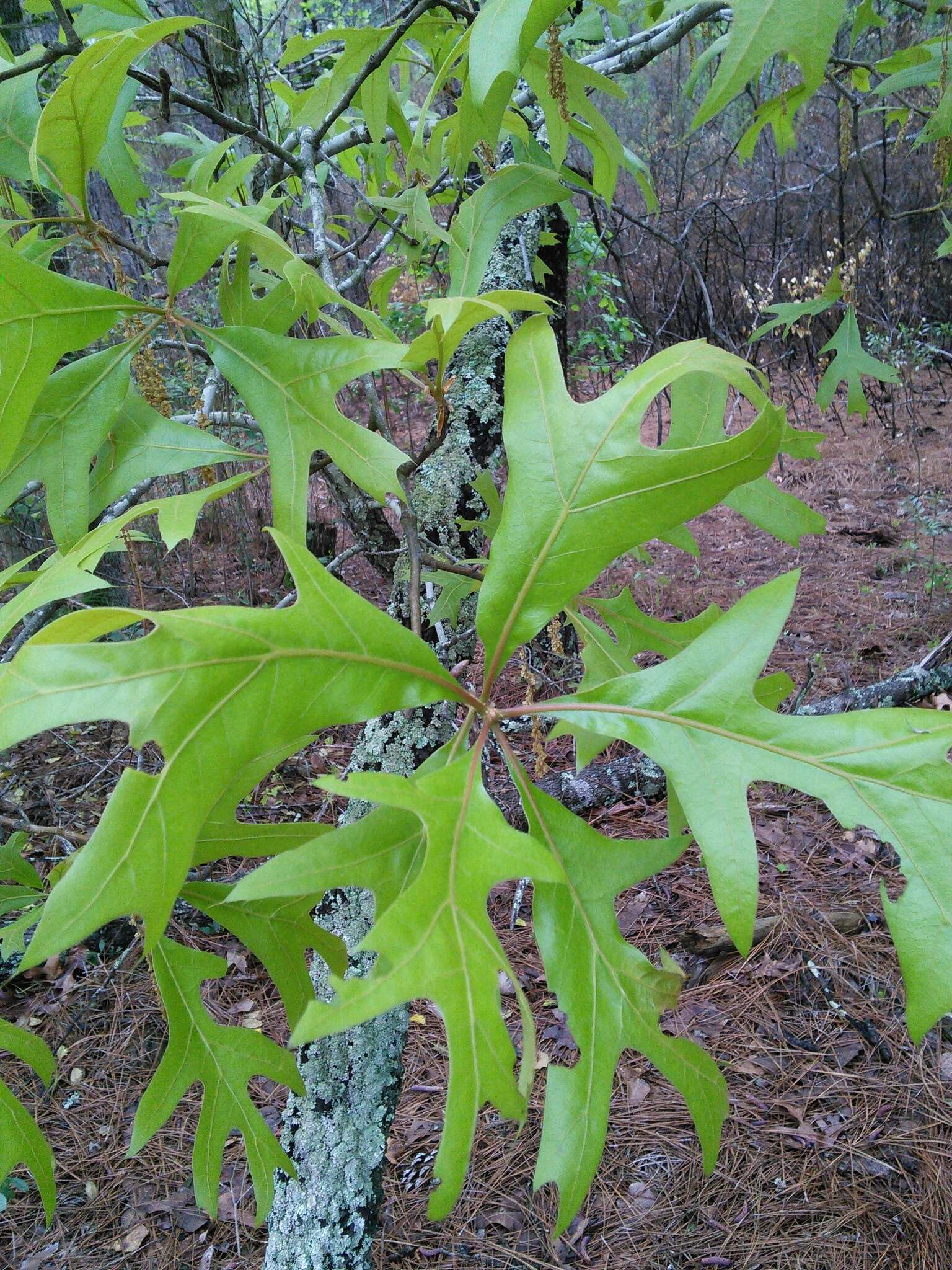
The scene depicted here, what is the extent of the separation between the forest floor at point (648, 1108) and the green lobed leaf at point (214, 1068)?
2.54 ft

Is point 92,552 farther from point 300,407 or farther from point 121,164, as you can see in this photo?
point 121,164

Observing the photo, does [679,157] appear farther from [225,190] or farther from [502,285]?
[225,190]

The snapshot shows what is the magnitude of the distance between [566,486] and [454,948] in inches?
15.4

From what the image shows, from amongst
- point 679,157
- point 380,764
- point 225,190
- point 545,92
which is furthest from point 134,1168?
point 679,157

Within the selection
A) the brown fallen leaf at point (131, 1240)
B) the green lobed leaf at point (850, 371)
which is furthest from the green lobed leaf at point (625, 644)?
the green lobed leaf at point (850, 371)

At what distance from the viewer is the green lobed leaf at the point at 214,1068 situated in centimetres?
94

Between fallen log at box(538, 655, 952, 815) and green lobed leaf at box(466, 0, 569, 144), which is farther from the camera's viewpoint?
fallen log at box(538, 655, 952, 815)

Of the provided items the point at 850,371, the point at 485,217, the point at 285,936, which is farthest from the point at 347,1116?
the point at 850,371

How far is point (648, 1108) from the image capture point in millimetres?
1842

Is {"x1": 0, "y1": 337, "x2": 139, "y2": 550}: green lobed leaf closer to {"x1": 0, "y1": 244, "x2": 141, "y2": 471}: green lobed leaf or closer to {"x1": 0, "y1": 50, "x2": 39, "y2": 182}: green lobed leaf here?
{"x1": 0, "y1": 244, "x2": 141, "y2": 471}: green lobed leaf

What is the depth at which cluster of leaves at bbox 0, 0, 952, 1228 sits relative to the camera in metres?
0.56

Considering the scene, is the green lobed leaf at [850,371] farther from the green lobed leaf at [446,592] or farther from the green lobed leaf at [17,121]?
the green lobed leaf at [17,121]

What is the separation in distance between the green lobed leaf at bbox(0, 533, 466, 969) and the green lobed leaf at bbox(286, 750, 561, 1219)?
83 millimetres

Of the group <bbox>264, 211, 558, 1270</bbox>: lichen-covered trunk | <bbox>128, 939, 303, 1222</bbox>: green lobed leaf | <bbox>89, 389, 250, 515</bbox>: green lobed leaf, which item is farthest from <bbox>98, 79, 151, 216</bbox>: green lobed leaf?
<bbox>128, 939, 303, 1222</bbox>: green lobed leaf
